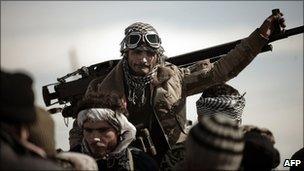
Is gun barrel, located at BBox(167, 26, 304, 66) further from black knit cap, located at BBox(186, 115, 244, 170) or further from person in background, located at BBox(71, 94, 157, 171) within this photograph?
black knit cap, located at BBox(186, 115, 244, 170)

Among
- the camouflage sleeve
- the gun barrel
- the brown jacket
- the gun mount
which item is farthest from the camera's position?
the gun barrel

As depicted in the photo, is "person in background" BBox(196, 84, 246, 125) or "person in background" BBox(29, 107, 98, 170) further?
"person in background" BBox(196, 84, 246, 125)

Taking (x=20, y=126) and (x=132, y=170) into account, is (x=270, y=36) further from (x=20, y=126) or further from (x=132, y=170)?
(x=20, y=126)

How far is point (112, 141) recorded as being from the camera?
478 cm

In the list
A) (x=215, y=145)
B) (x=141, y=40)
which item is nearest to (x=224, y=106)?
(x=215, y=145)

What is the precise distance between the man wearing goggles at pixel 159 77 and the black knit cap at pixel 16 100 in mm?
3266

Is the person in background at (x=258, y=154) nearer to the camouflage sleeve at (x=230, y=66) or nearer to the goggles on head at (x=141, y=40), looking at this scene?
the camouflage sleeve at (x=230, y=66)

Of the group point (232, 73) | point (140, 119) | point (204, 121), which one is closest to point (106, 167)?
point (140, 119)

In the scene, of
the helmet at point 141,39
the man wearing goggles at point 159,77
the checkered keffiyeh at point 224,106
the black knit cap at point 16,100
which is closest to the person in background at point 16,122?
the black knit cap at point 16,100

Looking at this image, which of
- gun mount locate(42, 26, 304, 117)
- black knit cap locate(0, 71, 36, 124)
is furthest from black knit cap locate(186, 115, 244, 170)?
gun mount locate(42, 26, 304, 117)

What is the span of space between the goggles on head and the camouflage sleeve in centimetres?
63

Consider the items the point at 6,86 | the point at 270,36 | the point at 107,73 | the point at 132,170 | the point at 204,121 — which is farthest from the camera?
the point at 107,73

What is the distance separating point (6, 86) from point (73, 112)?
421 cm

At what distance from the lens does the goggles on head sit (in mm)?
6496
